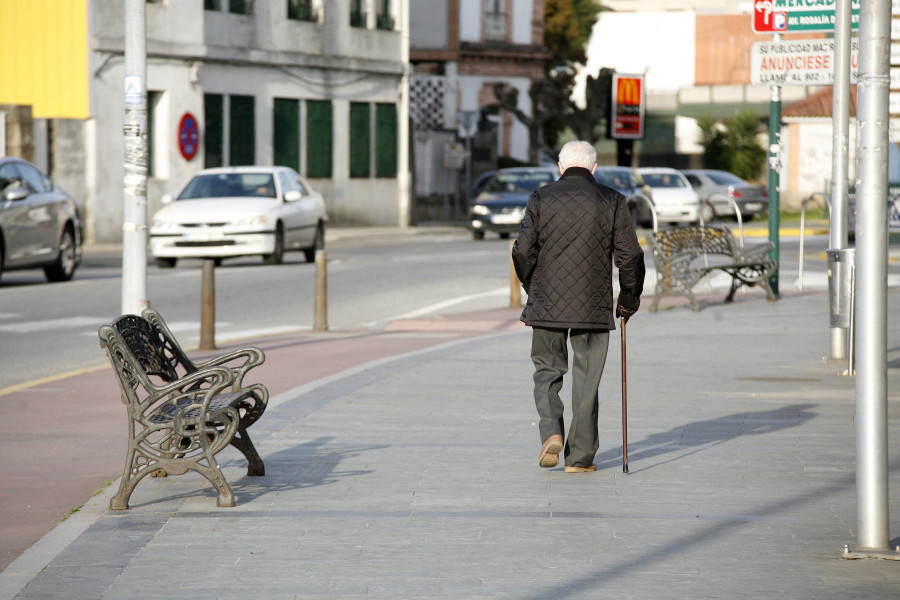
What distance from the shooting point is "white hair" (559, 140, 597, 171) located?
784 cm

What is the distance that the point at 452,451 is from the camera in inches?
320

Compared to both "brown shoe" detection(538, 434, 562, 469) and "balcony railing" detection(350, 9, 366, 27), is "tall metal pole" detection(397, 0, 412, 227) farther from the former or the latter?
"brown shoe" detection(538, 434, 562, 469)

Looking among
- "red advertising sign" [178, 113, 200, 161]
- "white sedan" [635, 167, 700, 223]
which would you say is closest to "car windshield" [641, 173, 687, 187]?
"white sedan" [635, 167, 700, 223]

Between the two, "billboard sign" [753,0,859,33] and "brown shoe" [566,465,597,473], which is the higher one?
"billboard sign" [753,0,859,33]

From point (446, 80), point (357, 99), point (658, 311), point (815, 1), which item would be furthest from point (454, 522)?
point (446, 80)

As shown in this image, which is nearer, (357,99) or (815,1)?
(815,1)

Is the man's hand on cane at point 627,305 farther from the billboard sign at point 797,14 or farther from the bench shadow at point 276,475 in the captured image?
the billboard sign at point 797,14

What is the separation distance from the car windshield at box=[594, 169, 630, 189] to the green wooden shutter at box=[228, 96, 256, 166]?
26.7ft

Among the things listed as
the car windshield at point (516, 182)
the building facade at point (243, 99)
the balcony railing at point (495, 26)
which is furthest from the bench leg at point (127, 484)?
the balcony railing at point (495, 26)

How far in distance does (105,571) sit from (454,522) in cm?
147

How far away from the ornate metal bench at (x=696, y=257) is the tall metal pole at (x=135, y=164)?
6671mm

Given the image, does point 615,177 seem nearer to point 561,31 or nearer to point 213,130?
point 213,130

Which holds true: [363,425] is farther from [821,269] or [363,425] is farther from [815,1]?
[821,269]

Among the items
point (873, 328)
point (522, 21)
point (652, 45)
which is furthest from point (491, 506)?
point (652, 45)
